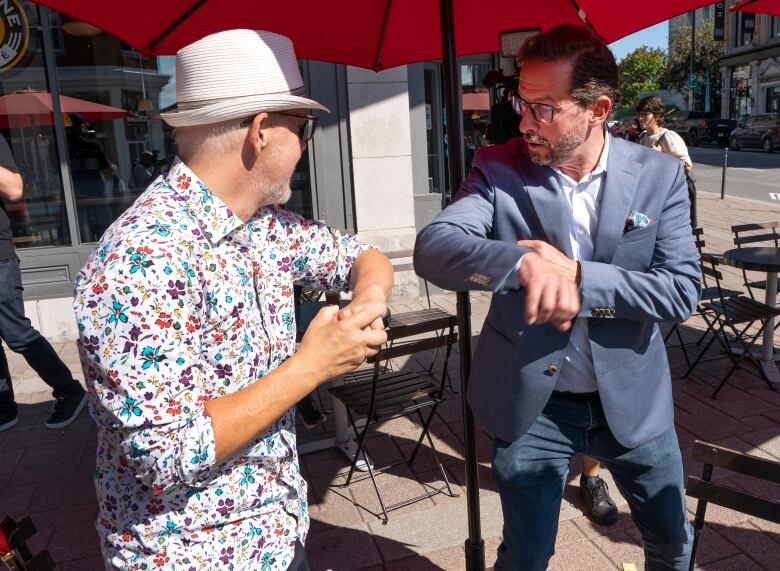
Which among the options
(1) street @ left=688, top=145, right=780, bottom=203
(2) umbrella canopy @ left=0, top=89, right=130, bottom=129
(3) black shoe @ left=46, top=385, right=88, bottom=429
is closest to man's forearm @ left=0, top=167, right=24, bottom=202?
(3) black shoe @ left=46, top=385, right=88, bottom=429

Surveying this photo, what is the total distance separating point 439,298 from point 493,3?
5263 mm

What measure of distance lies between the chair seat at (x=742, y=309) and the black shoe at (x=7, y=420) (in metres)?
5.22

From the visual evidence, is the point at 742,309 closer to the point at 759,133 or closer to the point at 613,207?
the point at 613,207

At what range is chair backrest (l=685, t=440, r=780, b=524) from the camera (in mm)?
1894

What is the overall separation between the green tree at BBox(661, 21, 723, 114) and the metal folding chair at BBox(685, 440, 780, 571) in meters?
53.3

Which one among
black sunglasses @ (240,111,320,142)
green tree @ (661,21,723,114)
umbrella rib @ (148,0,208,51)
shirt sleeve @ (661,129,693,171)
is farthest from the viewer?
green tree @ (661,21,723,114)

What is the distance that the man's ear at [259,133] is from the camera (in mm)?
1443

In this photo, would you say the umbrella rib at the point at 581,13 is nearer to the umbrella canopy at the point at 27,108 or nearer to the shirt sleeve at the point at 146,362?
the shirt sleeve at the point at 146,362

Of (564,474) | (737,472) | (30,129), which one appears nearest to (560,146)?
(564,474)

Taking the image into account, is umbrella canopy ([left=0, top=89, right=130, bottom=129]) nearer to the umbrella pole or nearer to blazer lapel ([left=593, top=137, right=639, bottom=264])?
the umbrella pole

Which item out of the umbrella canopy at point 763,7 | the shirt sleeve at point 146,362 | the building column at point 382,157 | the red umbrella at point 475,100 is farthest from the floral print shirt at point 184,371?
the red umbrella at point 475,100

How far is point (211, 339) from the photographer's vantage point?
4.50ft

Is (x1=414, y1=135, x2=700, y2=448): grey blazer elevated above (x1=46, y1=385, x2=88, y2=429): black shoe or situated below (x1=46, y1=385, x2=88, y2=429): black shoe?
above

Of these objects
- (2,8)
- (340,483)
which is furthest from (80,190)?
(340,483)
